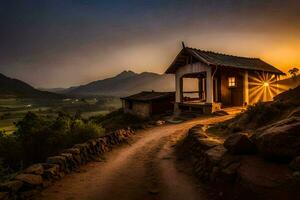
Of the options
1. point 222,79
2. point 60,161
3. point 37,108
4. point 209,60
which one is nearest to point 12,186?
point 60,161

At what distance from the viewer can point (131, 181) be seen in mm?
7684

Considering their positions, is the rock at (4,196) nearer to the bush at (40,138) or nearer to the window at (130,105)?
the bush at (40,138)

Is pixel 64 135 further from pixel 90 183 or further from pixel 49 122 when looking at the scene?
pixel 90 183

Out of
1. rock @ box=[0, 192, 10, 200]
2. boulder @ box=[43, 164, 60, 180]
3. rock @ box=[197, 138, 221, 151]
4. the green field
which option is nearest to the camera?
rock @ box=[0, 192, 10, 200]

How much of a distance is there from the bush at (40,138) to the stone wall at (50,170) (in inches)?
118

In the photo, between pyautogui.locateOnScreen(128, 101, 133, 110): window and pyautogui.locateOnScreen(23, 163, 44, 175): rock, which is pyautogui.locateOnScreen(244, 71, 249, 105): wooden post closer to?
pyautogui.locateOnScreen(128, 101, 133, 110): window

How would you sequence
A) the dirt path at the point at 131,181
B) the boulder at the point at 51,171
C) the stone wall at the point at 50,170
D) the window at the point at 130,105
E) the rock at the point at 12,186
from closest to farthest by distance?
1. the rock at the point at 12,186
2. the stone wall at the point at 50,170
3. the dirt path at the point at 131,181
4. the boulder at the point at 51,171
5. the window at the point at 130,105

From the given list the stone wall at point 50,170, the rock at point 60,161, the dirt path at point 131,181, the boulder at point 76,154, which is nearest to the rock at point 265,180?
the dirt path at point 131,181

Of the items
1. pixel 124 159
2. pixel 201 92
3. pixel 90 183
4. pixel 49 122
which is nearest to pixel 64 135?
pixel 49 122

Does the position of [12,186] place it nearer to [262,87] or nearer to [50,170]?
[50,170]

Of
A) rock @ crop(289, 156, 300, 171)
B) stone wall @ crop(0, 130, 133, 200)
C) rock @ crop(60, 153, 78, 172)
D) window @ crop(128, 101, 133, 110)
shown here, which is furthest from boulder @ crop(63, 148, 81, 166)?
window @ crop(128, 101, 133, 110)

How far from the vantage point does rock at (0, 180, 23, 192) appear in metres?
6.23

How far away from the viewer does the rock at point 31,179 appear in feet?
22.2

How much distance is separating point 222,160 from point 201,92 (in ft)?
68.3
